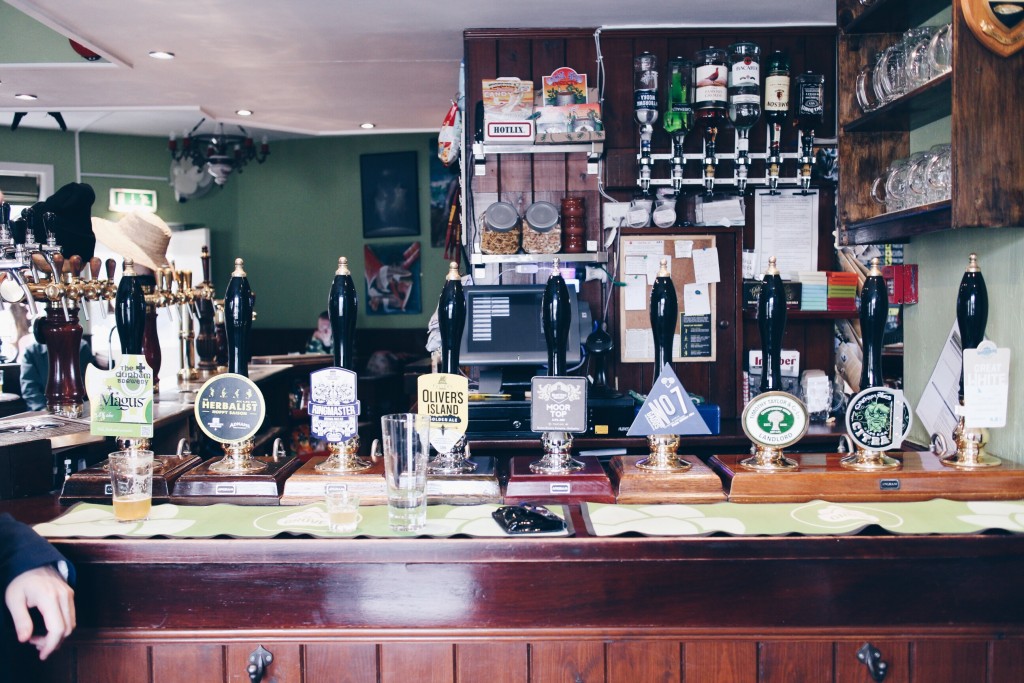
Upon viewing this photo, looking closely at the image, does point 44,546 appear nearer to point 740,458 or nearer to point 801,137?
point 740,458

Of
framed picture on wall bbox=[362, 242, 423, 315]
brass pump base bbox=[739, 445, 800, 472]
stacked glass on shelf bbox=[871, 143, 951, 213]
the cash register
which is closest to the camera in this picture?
brass pump base bbox=[739, 445, 800, 472]

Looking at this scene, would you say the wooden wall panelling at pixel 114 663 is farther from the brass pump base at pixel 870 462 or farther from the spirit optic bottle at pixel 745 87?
the spirit optic bottle at pixel 745 87

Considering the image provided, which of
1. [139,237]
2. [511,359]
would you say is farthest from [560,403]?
[139,237]

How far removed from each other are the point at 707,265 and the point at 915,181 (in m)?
1.79

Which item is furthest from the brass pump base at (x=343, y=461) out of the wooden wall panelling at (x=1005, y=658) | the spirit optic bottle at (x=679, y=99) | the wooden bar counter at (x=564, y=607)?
the spirit optic bottle at (x=679, y=99)

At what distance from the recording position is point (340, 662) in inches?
55.6

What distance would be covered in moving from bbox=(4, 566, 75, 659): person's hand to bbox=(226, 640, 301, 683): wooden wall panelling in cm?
26

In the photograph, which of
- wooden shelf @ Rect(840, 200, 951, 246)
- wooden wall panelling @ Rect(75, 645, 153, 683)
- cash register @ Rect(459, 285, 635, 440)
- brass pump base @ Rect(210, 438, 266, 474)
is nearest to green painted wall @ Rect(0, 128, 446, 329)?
cash register @ Rect(459, 285, 635, 440)

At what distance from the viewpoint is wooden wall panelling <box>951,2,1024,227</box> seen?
165 centimetres

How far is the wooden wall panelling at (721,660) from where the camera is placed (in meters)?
1.40

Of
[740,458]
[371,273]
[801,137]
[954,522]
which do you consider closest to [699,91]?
[801,137]

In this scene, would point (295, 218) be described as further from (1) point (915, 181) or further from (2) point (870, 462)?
(2) point (870, 462)

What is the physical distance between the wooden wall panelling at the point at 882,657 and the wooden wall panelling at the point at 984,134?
2.78 feet

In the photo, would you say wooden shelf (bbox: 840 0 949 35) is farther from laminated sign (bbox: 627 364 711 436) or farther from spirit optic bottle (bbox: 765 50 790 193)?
spirit optic bottle (bbox: 765 50 790 193)
